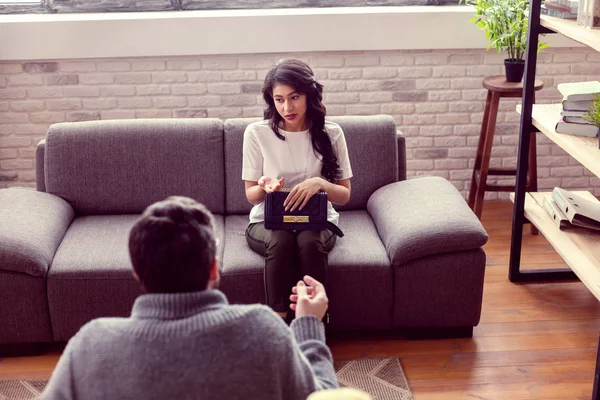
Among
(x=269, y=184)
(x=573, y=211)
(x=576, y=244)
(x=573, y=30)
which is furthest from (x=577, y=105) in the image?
(x=269, y=184)

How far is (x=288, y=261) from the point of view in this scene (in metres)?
3.01

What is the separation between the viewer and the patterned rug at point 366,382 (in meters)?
2.92

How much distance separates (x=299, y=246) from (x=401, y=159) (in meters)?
0.91

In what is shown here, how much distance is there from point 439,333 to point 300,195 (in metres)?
0.88

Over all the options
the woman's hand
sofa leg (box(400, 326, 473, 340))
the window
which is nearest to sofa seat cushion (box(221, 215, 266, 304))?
the woman's hand

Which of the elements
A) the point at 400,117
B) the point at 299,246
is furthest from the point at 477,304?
the point at 400,117

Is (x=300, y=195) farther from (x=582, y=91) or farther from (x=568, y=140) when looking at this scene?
(x=582, y=91)

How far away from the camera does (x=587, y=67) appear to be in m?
4.52

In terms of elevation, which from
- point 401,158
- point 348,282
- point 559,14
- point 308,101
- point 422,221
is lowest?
point 348,282

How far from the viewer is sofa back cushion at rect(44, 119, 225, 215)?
139 inches

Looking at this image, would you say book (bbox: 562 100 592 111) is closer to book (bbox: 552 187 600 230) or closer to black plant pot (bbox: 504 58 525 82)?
book (bbox: 552 187 600 230)

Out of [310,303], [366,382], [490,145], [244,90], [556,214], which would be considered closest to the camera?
[310,303]

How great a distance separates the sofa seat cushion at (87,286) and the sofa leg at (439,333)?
3.76 feet

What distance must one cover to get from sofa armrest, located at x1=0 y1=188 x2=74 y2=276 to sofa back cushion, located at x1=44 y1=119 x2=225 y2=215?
5.1 inches
